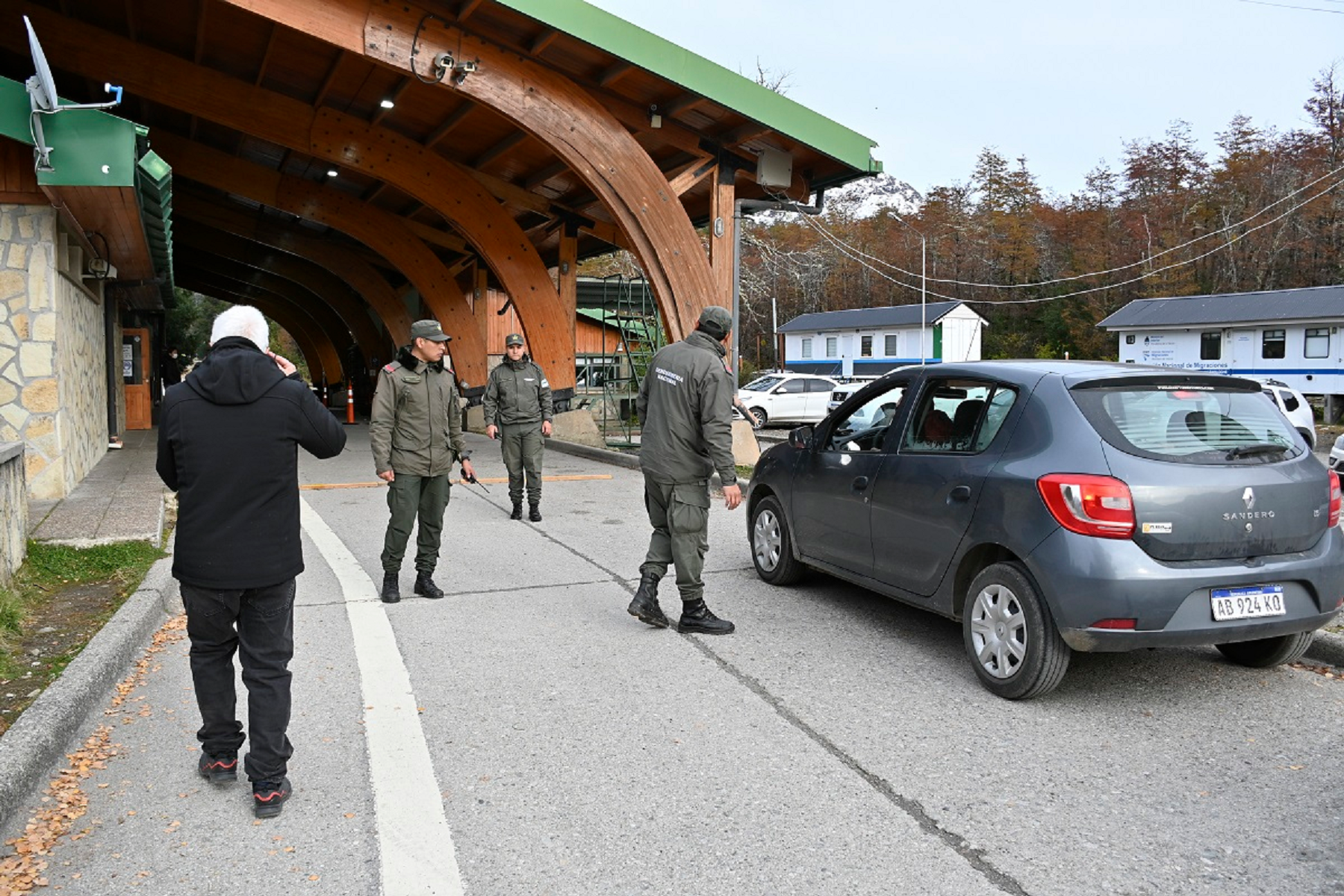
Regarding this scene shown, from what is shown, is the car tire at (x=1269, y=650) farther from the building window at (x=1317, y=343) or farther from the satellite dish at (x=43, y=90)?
the building window at (x=1317, y=343)

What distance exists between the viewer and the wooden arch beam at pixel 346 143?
568 inches

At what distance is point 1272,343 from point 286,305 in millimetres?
41295

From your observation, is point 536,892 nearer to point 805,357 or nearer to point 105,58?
point 105,58

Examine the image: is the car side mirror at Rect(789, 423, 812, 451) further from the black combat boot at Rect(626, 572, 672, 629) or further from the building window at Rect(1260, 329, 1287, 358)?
the building window at Rect(1260, 329, 1287, 358)

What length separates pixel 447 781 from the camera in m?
3.87

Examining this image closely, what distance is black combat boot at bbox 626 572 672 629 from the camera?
6094mm

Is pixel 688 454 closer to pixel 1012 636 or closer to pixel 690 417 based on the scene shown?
pixel 690 417

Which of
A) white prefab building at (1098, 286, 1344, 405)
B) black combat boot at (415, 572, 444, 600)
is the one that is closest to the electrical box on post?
black combat boot at (415, 572, 444, 600)

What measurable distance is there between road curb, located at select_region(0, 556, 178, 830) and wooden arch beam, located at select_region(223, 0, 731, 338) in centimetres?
793

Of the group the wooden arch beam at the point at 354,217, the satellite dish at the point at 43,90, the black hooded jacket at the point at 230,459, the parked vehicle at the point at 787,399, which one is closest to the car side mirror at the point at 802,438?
the black hooded jacket at the point at 230,459

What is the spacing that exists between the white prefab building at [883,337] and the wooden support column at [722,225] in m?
34.7

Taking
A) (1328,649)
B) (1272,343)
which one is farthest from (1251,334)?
(1328,649)

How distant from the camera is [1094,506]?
14.6 feet

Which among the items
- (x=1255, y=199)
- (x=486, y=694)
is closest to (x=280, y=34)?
(x=486, y=694)
